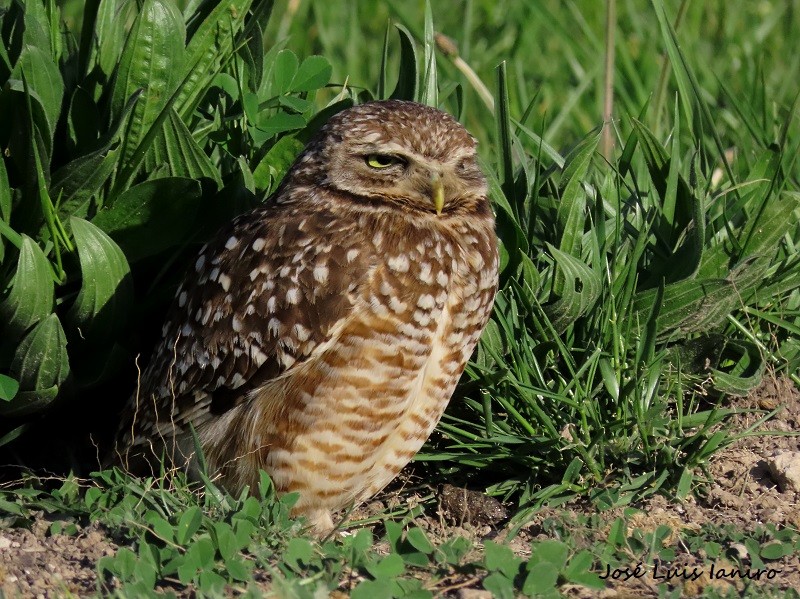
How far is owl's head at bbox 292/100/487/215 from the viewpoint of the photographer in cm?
365

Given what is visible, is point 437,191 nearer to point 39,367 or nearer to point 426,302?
point 426,302

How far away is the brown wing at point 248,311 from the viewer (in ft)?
11.6

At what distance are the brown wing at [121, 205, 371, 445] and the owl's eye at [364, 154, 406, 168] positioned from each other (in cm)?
22

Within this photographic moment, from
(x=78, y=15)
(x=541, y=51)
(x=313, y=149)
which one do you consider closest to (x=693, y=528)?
(x=313, y=149)

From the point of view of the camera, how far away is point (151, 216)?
397 cm

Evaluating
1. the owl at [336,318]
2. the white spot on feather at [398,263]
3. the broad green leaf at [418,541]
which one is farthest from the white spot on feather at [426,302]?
the broad green leaf at [418,541]

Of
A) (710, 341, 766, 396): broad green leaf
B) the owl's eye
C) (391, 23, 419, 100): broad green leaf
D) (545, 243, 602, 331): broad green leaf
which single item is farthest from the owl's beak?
(710, 341, 766, 396): broad green leaf

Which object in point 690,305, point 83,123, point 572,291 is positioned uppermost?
point 83,123

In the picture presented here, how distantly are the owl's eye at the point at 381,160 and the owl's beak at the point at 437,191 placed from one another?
0.42 feet

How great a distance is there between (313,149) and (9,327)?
1.20m

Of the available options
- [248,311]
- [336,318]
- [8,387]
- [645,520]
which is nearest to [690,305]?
[645,520]

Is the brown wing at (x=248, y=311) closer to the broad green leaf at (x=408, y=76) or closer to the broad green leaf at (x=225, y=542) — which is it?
the broad green leaf at (x=225, y=542)

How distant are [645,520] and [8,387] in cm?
215

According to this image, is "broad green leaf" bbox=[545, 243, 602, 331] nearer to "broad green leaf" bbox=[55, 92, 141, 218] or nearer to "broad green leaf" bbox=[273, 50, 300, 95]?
"broad green leaf" bbox=[273, 50, 300, 95]
